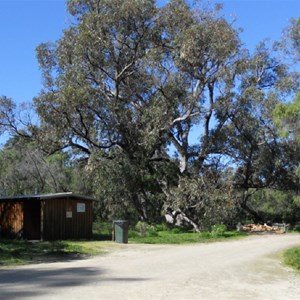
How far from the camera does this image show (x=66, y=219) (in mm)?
26812

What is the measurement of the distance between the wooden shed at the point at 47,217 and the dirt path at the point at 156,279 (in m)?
8.93

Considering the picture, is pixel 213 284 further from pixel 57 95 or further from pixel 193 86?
pixel 193 86

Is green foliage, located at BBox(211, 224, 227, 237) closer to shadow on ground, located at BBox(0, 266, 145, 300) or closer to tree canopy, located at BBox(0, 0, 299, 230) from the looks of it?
tree canopy, located at BBox(0, 0, 299, 230)

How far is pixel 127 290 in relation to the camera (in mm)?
10320

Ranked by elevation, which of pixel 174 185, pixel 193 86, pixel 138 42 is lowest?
pixel 174 185

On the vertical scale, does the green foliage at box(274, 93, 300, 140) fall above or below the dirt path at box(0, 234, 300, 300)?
above

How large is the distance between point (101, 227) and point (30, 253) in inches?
682

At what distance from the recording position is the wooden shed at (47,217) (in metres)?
26.2

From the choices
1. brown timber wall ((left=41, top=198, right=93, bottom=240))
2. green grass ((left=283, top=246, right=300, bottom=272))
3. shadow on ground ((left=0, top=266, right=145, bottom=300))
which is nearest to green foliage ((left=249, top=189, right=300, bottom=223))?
brown timber wall ((left=41, top=198, right=93, bottom=240))

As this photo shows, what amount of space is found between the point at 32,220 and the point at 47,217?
264 cm

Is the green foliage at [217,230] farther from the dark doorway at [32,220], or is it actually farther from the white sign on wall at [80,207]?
the dark doorway at [32,220]

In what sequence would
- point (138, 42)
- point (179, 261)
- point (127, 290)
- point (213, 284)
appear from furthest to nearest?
point (138, 42) → point (179, 261) → point (213, 284) → point (127, 290)

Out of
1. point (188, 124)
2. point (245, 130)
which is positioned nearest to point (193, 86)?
point (188, 124)

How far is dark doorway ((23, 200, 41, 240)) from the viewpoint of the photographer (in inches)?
1089
